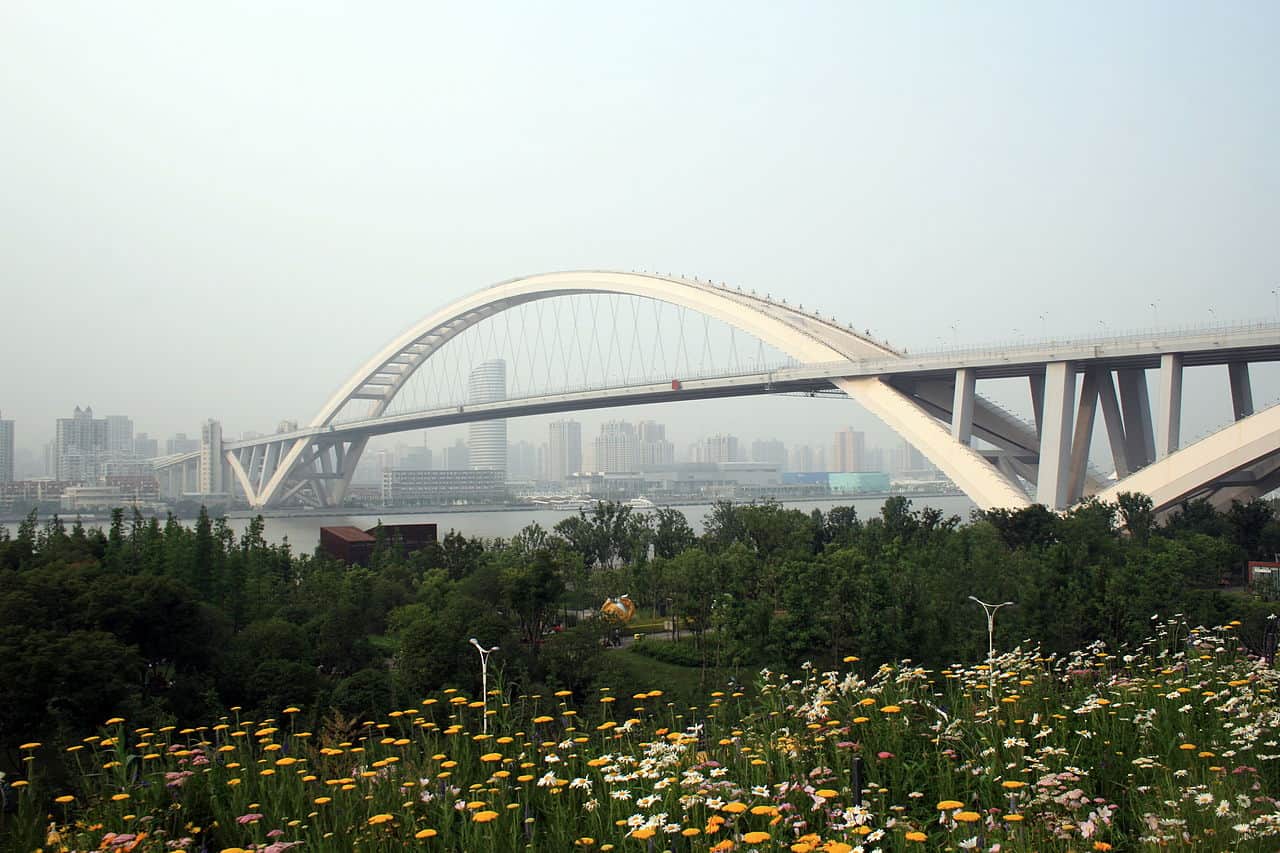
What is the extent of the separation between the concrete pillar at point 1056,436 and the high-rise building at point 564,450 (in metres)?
99.1

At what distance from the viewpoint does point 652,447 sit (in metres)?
A: 123

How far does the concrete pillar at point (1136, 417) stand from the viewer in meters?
22.7

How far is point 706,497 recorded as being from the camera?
9469cm

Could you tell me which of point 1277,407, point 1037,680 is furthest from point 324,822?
point 1277,407

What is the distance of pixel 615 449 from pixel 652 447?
5594mm

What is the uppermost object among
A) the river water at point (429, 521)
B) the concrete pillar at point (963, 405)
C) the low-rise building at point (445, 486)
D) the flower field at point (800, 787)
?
the concrete pillar at point (963, 405)

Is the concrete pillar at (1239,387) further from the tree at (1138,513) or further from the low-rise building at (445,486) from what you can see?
the low-rise building at (445,486)

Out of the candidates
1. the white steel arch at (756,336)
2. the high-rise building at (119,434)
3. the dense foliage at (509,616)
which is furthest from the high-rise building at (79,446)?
the dense foliage at (509,616)

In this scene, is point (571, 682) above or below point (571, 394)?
below

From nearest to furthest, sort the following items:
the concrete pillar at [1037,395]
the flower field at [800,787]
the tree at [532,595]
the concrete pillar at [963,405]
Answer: the flower field at [800,787] < the tree at [532,595] < the concrete pillar at [963,405] < the concrete pillar at [1037,395]

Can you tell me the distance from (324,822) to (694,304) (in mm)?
29782

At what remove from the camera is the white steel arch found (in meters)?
23.2

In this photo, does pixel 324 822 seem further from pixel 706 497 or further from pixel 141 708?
pixel 706 497

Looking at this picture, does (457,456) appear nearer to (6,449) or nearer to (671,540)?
(6,449)
